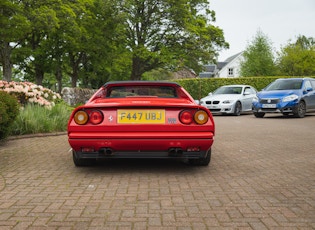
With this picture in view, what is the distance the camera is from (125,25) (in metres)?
34.7

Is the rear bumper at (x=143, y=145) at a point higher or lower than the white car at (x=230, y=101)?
lower

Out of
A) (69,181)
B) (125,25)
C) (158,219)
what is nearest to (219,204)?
(158,219)

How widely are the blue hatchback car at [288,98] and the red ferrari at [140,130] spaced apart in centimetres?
1136

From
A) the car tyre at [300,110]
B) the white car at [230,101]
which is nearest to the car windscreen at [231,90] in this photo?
the white car at [230,101]

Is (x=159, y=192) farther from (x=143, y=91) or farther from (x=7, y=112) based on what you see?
(x=7, y=112)

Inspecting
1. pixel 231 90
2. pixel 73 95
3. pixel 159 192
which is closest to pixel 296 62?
pixel 231 90

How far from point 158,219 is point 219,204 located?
731 millimetres

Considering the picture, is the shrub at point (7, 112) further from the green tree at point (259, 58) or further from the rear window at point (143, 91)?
the green tree at point (259, 58)

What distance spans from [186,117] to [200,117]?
178mm

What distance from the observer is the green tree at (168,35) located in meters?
34.5

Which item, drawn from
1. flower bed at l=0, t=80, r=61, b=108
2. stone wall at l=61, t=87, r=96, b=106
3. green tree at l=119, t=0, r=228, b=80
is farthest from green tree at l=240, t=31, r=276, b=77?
flower bed at l=0, t=80, r=61, b=108

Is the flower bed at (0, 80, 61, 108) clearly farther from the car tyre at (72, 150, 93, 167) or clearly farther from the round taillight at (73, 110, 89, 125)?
the round taillight at (73, 110, 89, 125)

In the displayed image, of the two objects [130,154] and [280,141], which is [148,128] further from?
[280,141]

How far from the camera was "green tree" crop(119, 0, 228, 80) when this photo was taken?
34.5 metres
